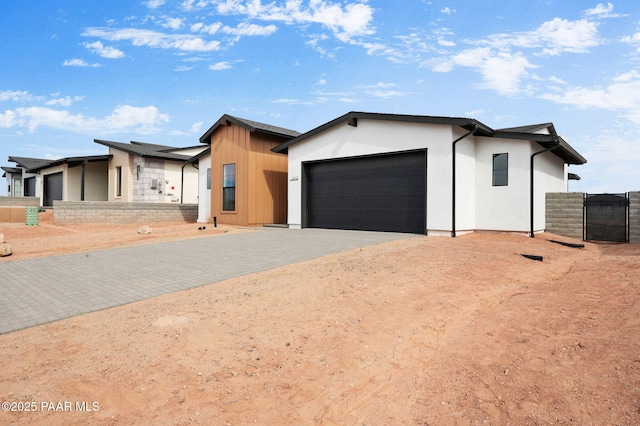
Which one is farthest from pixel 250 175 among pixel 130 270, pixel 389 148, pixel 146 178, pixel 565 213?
pixel 565 213

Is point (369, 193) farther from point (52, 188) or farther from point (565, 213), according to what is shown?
point (52, 188)

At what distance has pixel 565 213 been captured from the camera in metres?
14.6

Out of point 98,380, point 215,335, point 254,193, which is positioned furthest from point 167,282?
point 254,193

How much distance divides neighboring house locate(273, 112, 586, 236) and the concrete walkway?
1.67m

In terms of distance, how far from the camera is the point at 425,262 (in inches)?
325

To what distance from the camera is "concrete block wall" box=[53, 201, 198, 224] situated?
20.4 m

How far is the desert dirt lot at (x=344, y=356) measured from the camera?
3000 millimetres

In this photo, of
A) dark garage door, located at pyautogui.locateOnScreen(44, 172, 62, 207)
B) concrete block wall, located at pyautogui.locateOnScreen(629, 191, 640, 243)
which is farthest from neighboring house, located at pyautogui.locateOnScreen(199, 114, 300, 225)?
dark garage door, located at pyautogui.locateOnScreen(44, 172, 62, 207)

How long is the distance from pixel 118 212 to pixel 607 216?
24597mm

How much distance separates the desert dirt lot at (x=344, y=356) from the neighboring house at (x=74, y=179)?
26.3 metres

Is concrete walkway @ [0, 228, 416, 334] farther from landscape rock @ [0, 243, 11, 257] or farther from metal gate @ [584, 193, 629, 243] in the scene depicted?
metal gate @ [584, 193, 629, 243]

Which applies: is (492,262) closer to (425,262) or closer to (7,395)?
(425,262)

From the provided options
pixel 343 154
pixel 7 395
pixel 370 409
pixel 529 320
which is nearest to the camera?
pixel 370 409

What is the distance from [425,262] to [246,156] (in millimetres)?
12307
